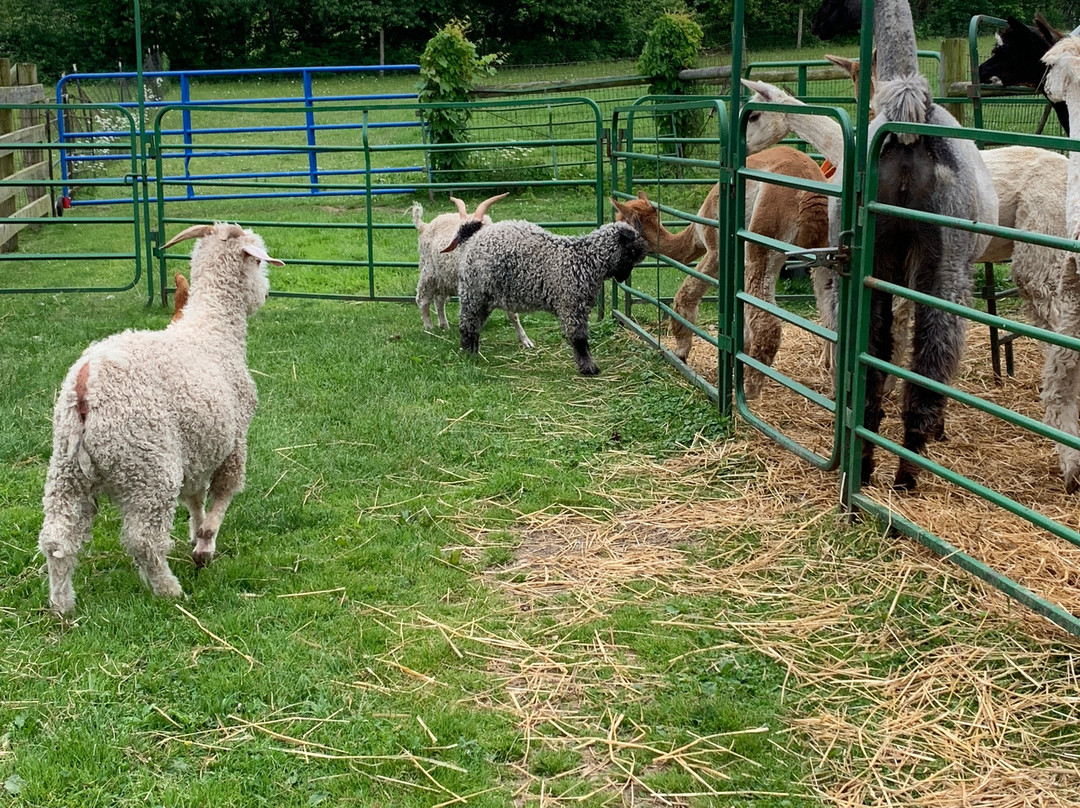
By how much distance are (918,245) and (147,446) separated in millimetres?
3339

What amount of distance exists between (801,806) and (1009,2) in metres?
13.6

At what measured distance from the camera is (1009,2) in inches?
534

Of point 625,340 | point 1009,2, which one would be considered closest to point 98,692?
point 625,340

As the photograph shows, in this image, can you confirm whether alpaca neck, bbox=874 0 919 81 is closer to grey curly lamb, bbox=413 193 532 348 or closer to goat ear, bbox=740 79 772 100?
goat ear, bbox=740 79 772 100

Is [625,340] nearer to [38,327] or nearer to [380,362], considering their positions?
[380,362]

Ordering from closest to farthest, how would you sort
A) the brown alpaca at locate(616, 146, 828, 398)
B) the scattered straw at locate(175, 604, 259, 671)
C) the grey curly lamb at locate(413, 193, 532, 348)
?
1. the scattered straw at locate(175, 604, 259, 671)
2. the brown alpaca at locate(616, 146, 828, 398)
3. the grey curly lamb at locate(413, 193, 532, 348)

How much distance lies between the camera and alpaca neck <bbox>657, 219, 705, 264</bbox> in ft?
26.1

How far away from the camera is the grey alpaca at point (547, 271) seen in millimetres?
7520

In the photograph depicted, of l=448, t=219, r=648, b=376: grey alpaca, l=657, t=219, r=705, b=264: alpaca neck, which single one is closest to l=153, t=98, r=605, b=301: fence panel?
l=448, t=219, r=648, b=376: grey alpaca

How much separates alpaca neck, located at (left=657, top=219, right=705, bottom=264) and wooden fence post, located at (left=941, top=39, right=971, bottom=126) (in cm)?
358

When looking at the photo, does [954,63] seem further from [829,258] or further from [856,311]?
[856,311]

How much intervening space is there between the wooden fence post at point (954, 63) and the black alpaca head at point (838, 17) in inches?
139

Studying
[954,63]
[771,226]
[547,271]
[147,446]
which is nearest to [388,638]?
[147,446]

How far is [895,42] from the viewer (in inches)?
190
